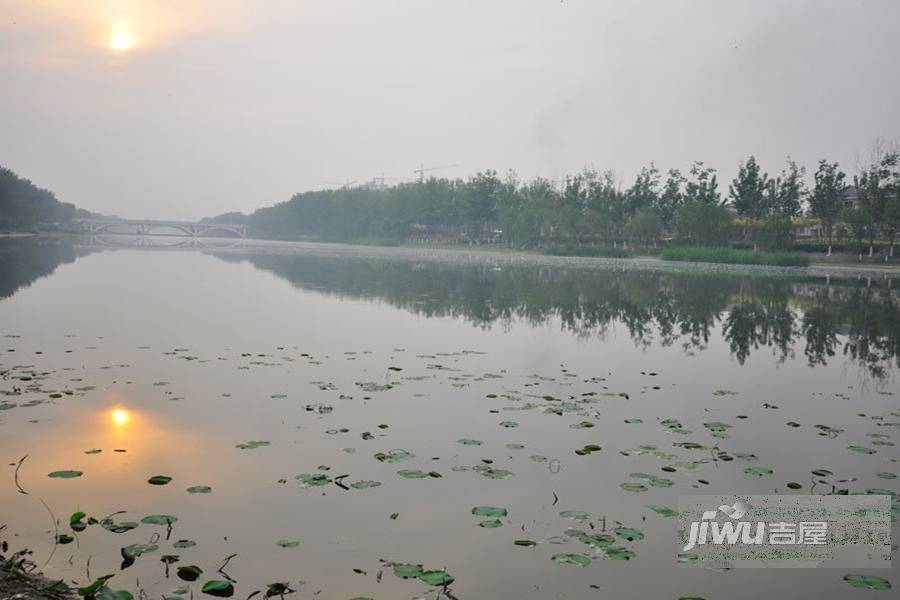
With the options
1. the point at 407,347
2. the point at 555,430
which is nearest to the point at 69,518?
A: the point at 555,430

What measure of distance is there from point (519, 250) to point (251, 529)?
74.3 m

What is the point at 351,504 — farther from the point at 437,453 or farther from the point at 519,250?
the point at 519,250

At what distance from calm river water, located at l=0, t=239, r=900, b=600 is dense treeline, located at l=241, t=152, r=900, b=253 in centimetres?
4307

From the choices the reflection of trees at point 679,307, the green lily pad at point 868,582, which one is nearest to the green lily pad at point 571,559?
the green lily pad at point 868,582

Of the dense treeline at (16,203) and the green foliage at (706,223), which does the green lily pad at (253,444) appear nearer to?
the green foliage at (706,223)

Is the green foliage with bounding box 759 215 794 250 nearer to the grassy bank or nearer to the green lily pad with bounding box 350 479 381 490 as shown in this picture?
the grassy bank

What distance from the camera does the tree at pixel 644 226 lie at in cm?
6294

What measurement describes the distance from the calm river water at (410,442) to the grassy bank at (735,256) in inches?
1413

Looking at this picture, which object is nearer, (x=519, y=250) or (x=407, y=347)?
(x=407, y=347)

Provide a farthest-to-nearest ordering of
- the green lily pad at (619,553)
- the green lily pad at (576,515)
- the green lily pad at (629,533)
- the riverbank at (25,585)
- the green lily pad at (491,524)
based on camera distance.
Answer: the green lily pad at (576,515)
the green lily pad at (491,524)
the green lily pad at (629,533)
the green lily pad at (619,553)
the riverbank at (25,585)

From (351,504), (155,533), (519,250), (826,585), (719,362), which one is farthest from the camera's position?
(519,250)

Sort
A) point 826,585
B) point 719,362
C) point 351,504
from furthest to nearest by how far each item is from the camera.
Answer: point 719,362, point 351,504, point 826,585

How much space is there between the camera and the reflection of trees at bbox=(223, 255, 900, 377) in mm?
15312

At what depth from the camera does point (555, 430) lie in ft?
25.9
